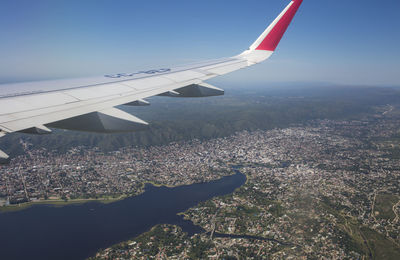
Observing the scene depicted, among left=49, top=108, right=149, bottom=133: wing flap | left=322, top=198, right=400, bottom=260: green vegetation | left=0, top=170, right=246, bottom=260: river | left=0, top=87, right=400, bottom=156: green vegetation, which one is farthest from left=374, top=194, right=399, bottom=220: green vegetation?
left=0, top=87, right=400, bottom=156: green vegetation

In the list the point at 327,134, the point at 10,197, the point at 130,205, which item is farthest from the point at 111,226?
the point at 327,134

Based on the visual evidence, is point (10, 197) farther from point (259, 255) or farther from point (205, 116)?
point (205, 116)

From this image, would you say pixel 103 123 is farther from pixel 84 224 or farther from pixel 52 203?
pixel 52 203

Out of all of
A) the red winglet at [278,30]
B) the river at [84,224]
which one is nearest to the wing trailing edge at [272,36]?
the red winglet at [278,30]

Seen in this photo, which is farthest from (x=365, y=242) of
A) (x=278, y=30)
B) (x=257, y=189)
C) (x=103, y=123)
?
(x=103, y=123)

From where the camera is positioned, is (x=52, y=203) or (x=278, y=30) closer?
(x=278, y=30)

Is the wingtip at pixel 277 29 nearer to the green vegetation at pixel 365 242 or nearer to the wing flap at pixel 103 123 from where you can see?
the wing flap at pixel 103 123
